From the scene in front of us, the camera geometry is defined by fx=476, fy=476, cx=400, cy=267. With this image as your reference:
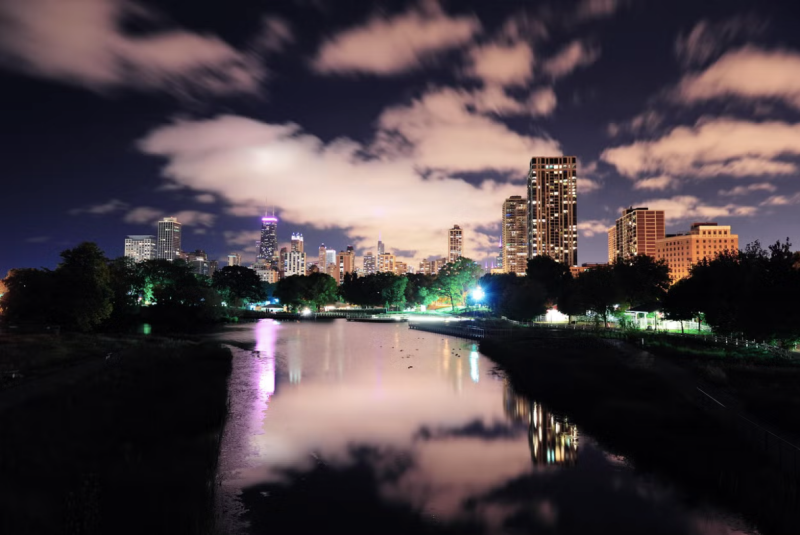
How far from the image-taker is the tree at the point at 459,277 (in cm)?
18038

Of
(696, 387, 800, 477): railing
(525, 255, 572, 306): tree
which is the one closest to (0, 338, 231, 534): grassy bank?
(696, 387, 800, 477): railing

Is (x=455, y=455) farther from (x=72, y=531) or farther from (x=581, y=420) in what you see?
(x=72, y=531)

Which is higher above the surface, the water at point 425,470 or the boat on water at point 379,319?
the boat on water at point 379,319

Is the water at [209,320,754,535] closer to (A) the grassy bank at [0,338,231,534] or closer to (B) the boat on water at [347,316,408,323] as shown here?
(A) the grassy bank at [0,338,231,534]

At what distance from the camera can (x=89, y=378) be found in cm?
3559

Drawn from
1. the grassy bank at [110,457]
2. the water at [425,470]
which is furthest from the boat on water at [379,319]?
the grassy bank at [110,457]

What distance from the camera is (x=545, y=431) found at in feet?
98.4

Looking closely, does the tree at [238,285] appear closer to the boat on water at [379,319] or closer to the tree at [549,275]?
the boat on water at [379,319]

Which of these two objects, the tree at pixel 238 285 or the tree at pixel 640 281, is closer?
the tree at pixel 640 281

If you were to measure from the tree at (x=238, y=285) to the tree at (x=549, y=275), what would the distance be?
112m

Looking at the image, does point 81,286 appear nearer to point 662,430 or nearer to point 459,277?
point 662,430

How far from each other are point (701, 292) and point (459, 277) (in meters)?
117

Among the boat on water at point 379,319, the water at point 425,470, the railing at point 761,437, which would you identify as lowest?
the water at point 425,470

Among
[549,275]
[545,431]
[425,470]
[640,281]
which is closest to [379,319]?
[549,275]
